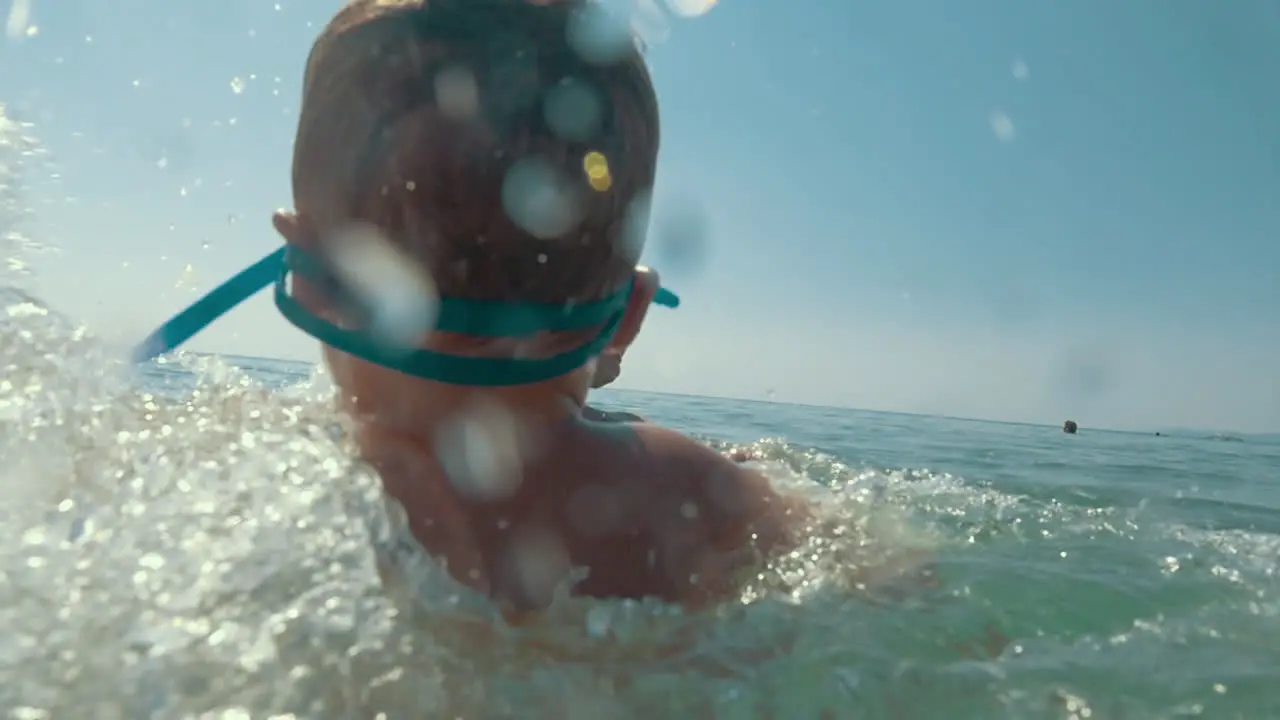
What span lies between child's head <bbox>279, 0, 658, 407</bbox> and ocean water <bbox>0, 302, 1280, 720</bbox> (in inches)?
17.4

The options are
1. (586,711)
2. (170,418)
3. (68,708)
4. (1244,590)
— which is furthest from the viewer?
(1244,590)

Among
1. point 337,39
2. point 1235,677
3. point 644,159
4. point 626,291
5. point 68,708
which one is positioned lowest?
point 68,708

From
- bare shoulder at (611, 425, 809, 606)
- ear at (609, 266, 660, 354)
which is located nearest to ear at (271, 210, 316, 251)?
ear at (609, 266, 660, 354)

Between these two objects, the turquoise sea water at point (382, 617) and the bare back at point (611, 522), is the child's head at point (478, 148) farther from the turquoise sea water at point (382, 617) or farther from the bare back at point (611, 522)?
the turquoise sea water at point (382, 617)

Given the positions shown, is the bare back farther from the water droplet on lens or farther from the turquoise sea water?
the water droplet on lens

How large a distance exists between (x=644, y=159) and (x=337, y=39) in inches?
Answer: 22.7

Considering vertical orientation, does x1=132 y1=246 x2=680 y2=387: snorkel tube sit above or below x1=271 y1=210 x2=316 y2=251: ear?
below

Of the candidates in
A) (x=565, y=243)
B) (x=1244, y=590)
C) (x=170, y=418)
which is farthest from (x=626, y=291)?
(x=1244, y=590)

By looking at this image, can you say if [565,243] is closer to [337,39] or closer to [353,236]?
[353,236]

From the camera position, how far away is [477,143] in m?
1.48

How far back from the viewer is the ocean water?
1247 mm

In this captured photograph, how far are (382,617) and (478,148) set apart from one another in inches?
29.1

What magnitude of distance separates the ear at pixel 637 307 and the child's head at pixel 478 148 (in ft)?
0.71

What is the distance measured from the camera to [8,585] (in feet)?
4.35
